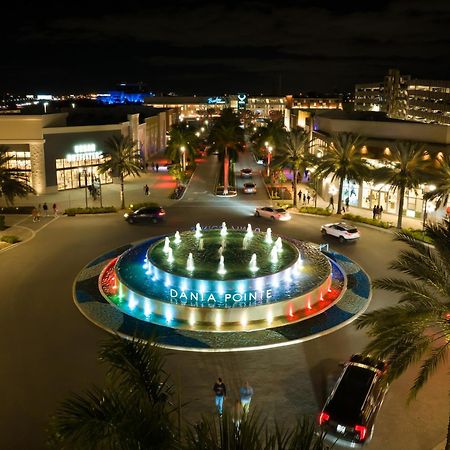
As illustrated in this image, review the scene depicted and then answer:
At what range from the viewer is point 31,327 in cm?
A: 2206

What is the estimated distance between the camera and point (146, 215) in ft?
134

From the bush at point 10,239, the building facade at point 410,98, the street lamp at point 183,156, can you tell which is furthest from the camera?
the building facade at point 410,98

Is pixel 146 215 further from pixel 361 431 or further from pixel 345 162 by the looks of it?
pixel 361 431

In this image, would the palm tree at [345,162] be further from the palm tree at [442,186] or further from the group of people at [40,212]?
the group of people at [40,212]

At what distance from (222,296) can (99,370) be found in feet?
24.2

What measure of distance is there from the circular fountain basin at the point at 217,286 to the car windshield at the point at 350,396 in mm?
6280

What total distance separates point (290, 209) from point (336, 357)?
2696cm

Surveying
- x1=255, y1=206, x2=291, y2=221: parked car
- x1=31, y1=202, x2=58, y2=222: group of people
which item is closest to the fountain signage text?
x1=255, y1=206, x2=291, y2=221: parked car

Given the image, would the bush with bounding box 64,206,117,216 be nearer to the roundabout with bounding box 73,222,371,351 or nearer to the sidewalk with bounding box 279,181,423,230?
the roundabout with bounding box 73,222,371,351

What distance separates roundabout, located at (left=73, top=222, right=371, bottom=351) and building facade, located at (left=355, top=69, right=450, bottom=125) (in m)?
84.6

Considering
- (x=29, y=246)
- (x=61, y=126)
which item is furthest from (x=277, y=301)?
(x=61, y=126)

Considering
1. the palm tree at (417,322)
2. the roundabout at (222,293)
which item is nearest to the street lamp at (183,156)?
the roundabout at (222,293)

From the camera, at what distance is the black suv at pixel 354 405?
1455 centimetres

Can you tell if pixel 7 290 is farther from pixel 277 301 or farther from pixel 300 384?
pixel 300 384
